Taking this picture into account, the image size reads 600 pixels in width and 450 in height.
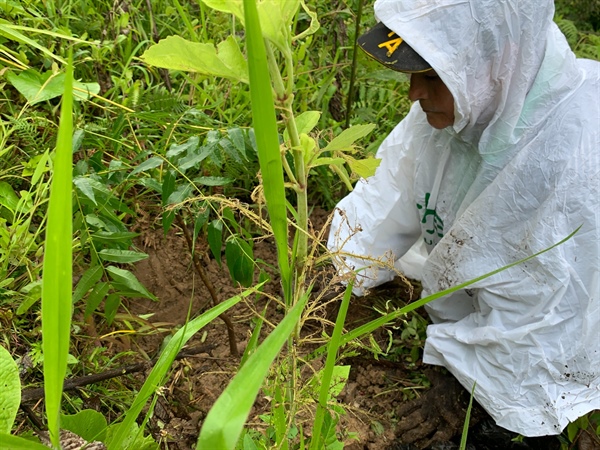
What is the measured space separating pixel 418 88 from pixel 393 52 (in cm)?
15

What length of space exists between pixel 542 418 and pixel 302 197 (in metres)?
1.15

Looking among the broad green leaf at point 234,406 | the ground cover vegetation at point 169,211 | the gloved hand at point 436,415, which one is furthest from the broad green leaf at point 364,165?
the gloved hand at point 436,415

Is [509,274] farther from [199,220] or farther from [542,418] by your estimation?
[199,220]

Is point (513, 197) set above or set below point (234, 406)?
below

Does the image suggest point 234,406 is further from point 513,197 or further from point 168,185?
point 513,197

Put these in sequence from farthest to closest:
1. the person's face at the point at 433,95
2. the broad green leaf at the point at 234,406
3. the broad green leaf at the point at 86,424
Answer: the person's face at the point at 433,95
the broad green leaf at the point at 86,424
the broad green leaf at the point at 234,406

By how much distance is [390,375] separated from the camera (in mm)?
1734

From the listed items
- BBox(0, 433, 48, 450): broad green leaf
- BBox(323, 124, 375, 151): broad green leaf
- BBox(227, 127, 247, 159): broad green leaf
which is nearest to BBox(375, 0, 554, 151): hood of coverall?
BBox(227, 127, 247, 159): broad green leaf

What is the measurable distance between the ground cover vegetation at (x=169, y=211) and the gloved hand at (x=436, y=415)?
2.4 inches

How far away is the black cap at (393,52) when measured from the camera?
1205mm

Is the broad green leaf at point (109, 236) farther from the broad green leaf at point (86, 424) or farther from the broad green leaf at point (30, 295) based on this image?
the broad green leaf at point (86, 424)

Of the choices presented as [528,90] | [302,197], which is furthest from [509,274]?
[302,197]

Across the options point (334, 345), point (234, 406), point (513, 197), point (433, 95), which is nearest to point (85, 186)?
point (334, 345)

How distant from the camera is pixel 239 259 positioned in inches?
45.2
